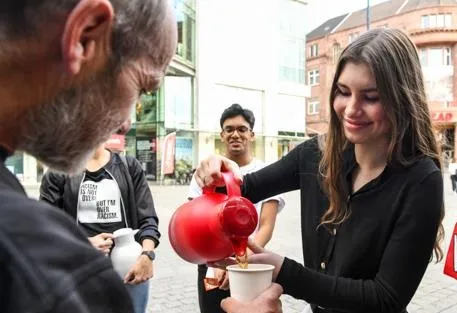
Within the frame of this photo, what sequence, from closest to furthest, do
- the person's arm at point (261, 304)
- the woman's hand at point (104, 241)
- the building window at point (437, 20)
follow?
the person's arm at point (261, 304) → the woman's hand at point (104, 241) → the building window at point (437, 20)

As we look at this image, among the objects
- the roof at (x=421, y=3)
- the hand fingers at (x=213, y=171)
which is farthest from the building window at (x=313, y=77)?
the hand fingers at (x=213, y=171)

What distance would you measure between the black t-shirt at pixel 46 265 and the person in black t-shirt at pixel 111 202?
86.2 inches

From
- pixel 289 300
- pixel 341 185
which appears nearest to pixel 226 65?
pixel 289 300

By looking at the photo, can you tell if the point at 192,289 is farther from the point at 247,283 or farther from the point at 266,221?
the point at 247,283

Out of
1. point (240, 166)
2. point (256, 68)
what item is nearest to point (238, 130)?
point (240, 166)

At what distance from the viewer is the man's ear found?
1.96 ft

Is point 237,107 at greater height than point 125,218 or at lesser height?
greater

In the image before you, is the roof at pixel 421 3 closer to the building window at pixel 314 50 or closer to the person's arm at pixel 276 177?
the building window at pixel 314 50

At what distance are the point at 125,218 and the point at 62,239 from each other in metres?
2.48

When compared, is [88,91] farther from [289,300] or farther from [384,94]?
[289,300]

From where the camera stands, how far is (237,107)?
3.41m

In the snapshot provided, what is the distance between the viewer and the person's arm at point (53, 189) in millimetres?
2820

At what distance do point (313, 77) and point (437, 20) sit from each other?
10.7 m

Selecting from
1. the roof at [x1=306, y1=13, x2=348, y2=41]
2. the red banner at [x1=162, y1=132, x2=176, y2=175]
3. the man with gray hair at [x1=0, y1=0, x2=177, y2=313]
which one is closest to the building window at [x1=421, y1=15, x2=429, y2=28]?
the roof at [x1=306, y1=13, x2=348, y2=41]
